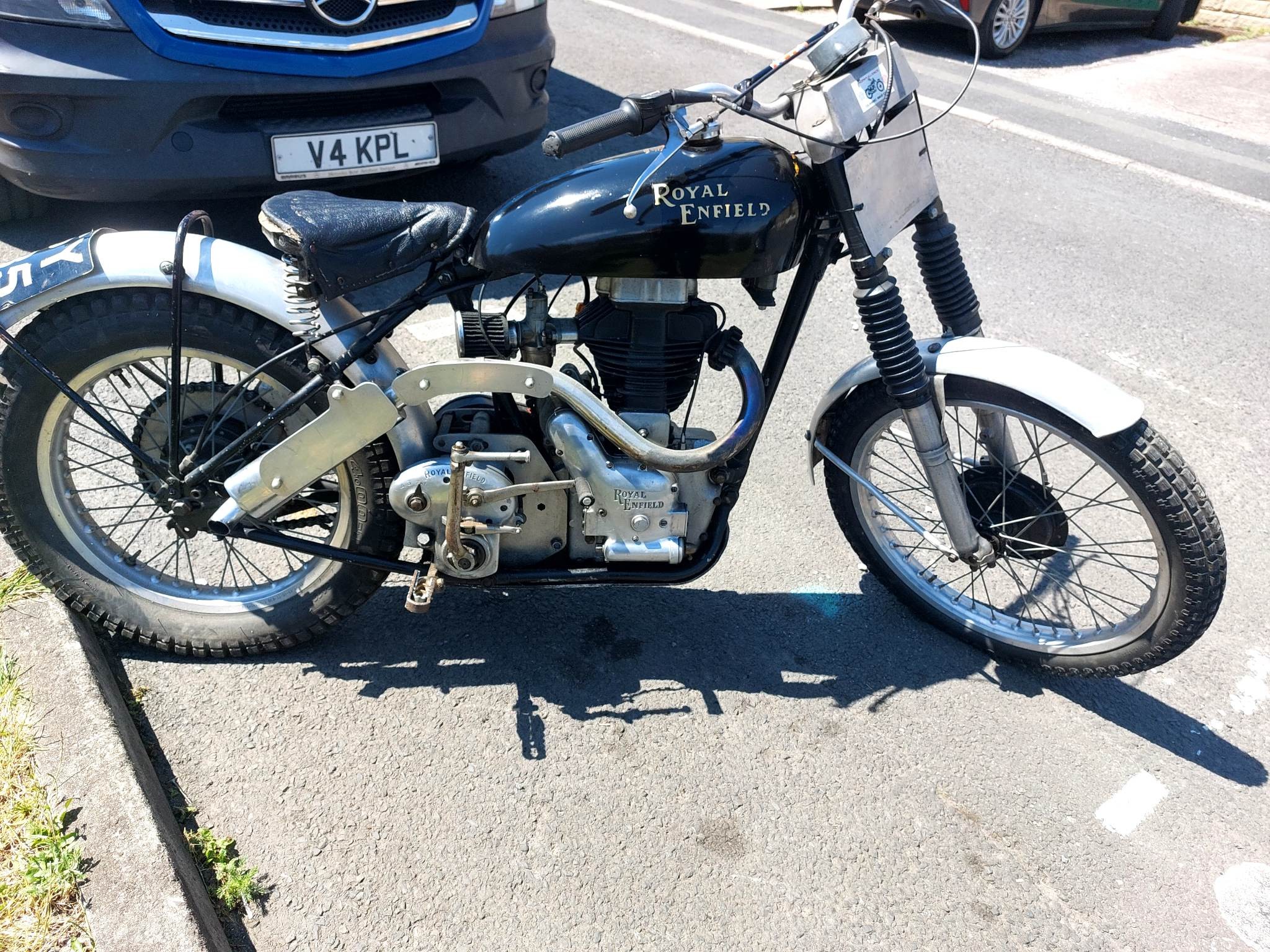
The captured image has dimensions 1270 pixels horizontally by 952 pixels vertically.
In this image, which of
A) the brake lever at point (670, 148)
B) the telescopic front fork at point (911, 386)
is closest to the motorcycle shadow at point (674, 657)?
the telescopic front fork at point (911, 386)

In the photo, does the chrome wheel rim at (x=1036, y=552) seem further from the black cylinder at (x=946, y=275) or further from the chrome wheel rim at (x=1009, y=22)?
the chrome wheel rim at (x=1009, y=22)

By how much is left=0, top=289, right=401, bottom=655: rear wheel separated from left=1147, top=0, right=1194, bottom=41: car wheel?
9698 mm

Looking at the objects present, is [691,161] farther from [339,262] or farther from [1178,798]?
[1178,798]

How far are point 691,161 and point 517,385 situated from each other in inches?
23.4

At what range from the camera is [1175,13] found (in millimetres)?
9156

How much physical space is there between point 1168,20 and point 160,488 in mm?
10183

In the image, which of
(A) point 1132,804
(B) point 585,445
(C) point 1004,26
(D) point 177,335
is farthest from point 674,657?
(C) point 1004,26

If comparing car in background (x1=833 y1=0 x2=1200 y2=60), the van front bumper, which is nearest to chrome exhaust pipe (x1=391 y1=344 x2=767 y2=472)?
the van front bumper

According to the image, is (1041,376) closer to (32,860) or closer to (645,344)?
(645,344)

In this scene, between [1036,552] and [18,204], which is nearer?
[1036,552]

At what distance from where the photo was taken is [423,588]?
226cm

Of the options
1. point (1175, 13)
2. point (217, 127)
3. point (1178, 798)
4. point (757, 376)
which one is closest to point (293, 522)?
point (757, 376)

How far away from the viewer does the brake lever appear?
6.31 ft

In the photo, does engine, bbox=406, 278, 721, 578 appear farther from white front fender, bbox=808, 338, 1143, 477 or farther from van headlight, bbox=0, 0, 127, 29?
van headlight, bbox=0, 0, 127, 29
